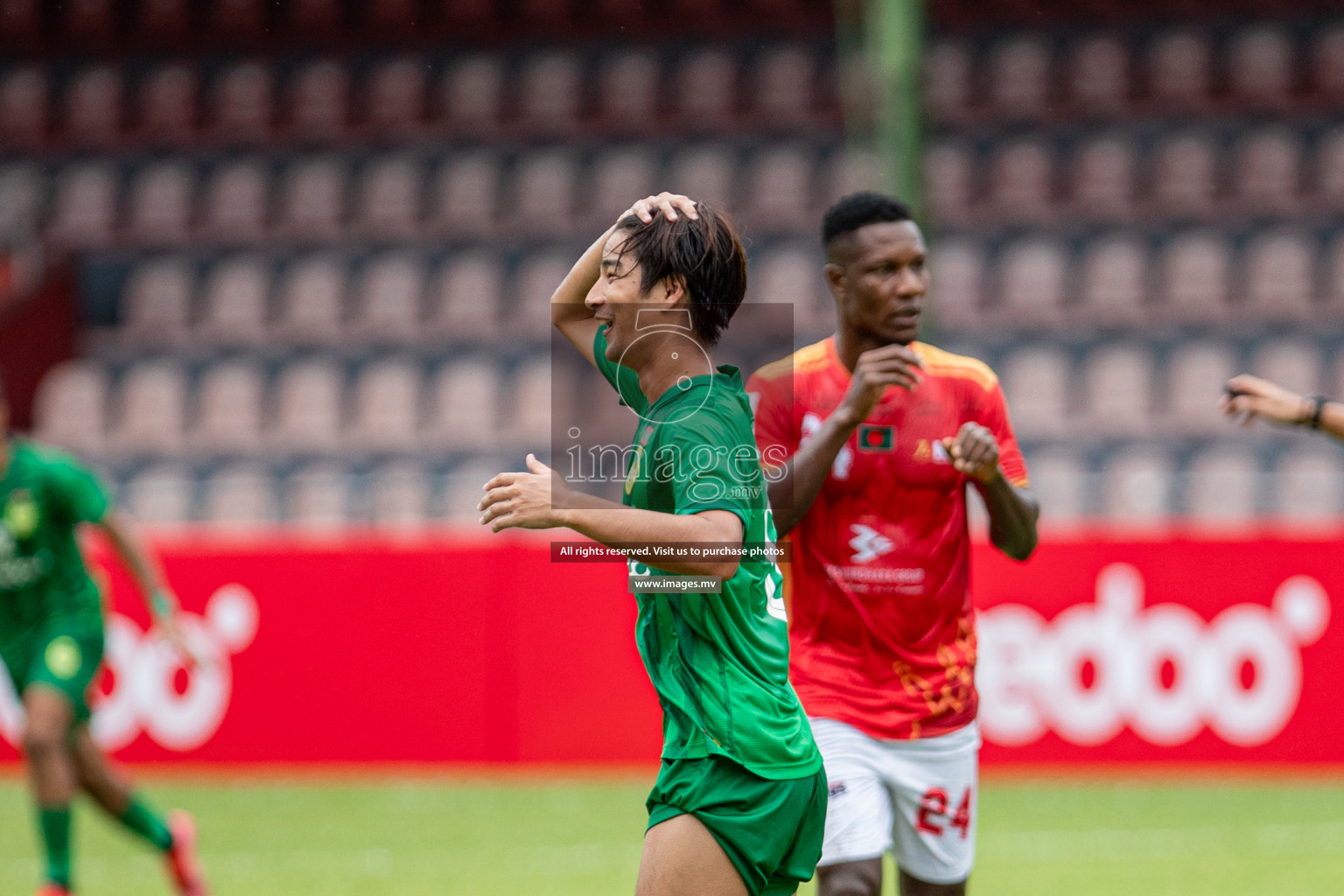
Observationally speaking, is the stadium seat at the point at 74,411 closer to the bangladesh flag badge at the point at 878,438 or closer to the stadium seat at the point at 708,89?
the stadium seat at the point at 708,89

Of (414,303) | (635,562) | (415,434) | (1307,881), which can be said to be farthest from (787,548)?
(414,303)

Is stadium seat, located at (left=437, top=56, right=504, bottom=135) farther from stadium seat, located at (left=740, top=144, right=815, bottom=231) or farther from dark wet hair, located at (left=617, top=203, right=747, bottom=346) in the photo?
dark wet hair, located at (left=617, top=203, right=747, bottom=346)

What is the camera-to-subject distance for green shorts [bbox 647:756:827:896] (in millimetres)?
2918

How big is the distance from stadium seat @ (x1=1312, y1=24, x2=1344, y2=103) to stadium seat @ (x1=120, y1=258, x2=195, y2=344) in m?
10.5

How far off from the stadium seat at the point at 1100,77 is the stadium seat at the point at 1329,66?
5.37 feet

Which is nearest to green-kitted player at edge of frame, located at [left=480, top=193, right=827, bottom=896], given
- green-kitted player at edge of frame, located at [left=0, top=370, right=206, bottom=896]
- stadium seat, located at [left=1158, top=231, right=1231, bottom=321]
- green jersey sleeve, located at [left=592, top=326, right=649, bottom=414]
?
green jersey sleeve, located at [left=592, top=326, right=649, bottom=414]

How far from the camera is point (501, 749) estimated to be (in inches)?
392

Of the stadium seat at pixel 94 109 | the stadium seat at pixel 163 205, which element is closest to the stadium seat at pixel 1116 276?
the stadium seat at pixel 163 205

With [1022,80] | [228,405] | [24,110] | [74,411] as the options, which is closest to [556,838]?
[228,405]

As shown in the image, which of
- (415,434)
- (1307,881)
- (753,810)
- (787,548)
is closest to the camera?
(753,810)

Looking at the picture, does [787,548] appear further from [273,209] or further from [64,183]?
[64,183]

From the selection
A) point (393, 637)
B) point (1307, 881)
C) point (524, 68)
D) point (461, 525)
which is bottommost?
point (1307, 881)

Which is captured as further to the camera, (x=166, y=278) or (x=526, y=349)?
Answer: (x=166, y=278)

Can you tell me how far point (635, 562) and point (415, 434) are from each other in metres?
10.7
